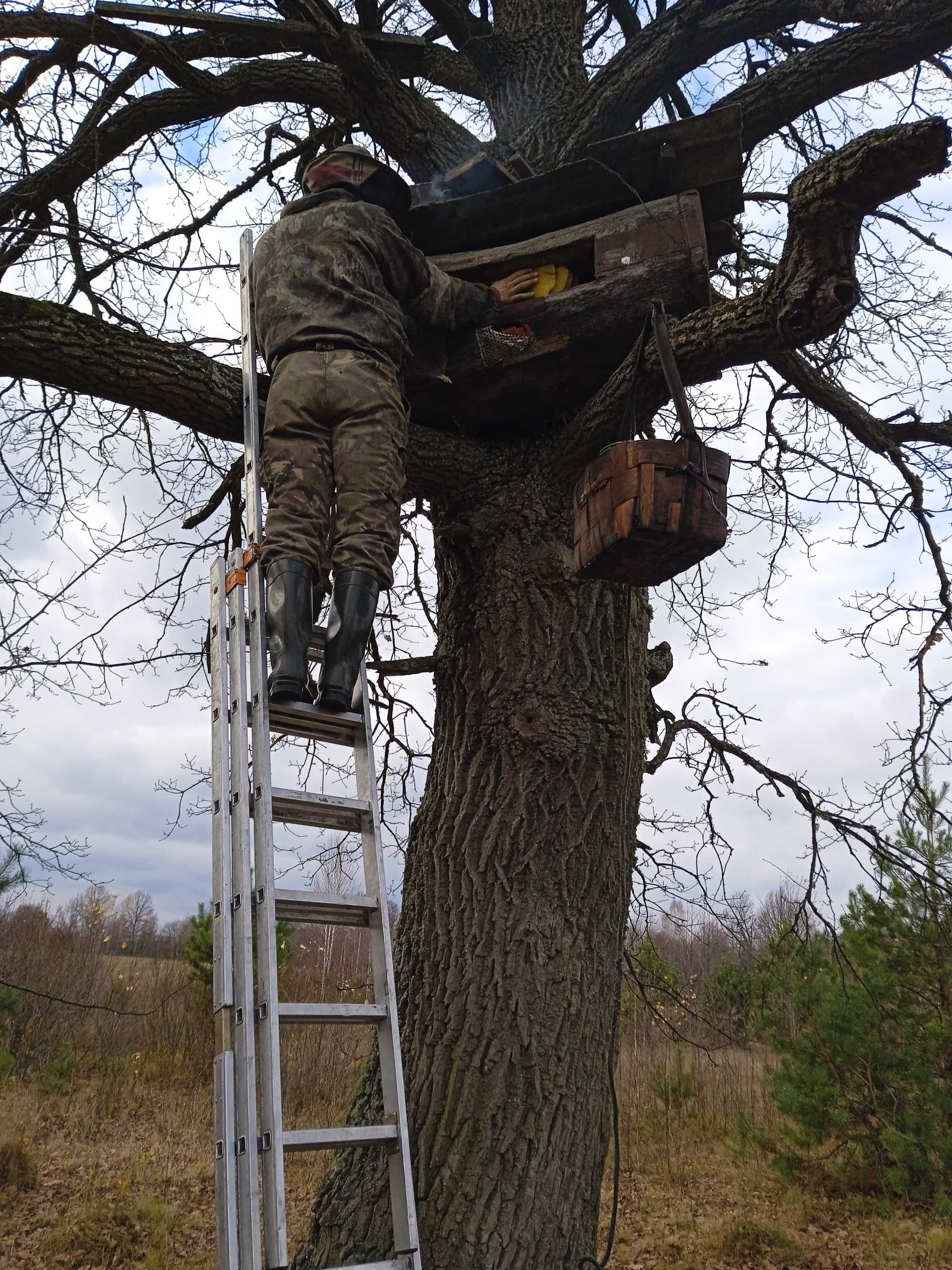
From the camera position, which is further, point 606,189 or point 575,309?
point 606,189

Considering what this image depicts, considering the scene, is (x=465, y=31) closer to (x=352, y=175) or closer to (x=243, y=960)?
(x=352, y=175)

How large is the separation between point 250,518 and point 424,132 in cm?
295

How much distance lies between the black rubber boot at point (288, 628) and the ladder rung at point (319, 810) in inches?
12.7

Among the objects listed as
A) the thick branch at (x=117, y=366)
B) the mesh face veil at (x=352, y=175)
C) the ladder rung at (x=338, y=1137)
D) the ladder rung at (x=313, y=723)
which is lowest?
the ladder rung at (x=338, y=1137)

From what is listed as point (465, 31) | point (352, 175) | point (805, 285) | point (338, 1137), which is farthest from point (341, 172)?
point (338, 1137)

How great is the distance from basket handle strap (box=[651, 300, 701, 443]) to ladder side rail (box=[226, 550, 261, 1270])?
1.51 metres

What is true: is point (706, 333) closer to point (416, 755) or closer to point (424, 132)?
point (424, 132)

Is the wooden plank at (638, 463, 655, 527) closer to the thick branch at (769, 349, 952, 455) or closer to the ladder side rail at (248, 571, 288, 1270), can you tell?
the ladder side rail at (248, 571, 288, 1270)

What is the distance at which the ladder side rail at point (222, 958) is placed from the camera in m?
2.29

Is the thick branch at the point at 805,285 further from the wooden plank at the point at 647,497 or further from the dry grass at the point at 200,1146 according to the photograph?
the dry grass at the point at 200,1146

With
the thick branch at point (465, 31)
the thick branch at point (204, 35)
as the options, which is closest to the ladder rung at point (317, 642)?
the thick branch at point (204, 35)

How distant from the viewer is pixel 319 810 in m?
2.94

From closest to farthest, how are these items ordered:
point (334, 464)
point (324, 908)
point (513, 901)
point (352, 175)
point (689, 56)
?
point (324, 908) < point (334, 464) < point (513, 901) < point (352, 175) < point (689, 56)

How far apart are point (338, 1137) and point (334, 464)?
2023 mm
